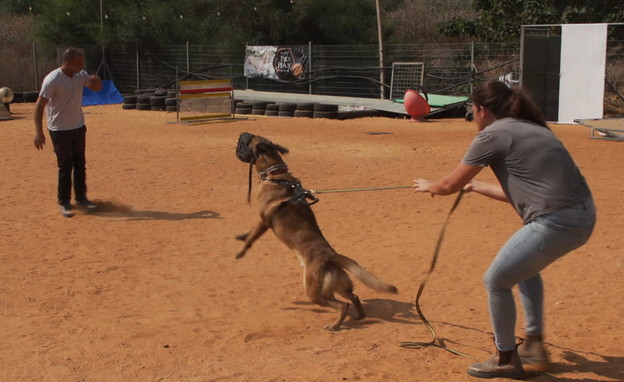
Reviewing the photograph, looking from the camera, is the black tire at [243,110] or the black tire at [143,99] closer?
the black tire at [243,110]

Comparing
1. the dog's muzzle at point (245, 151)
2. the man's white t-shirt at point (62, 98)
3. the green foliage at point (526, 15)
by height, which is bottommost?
the dog's muzzle at point (245, 151)

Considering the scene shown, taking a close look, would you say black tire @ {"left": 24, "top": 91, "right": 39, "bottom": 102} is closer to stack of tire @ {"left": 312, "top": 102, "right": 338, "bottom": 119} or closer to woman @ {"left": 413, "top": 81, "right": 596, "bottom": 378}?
stack of tire @ {"left": 312, "top": 102, "right": 338, "bottom": 119}

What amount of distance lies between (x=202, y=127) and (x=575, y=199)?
16388 millimetres

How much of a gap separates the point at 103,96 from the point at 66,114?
2037cm

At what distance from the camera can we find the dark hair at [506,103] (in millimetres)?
4398

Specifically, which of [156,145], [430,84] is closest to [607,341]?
[156,145]

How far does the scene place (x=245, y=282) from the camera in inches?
279

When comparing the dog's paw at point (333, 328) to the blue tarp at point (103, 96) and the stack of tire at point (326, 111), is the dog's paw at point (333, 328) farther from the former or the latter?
the blue tarp at point (103, 96)

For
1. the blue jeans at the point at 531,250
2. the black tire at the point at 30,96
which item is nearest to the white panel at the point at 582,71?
the blue jeans at the point at 531,250

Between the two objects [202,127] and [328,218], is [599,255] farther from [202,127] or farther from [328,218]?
[202,127]

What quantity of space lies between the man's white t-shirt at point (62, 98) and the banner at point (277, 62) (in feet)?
60.5

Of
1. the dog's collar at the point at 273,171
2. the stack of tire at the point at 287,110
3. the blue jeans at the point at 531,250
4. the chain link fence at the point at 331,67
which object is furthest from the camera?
the chain link fence at the point at 331,67

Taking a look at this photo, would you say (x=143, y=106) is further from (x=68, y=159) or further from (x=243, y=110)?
(x=68, y=159)

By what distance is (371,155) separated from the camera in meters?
14.6
